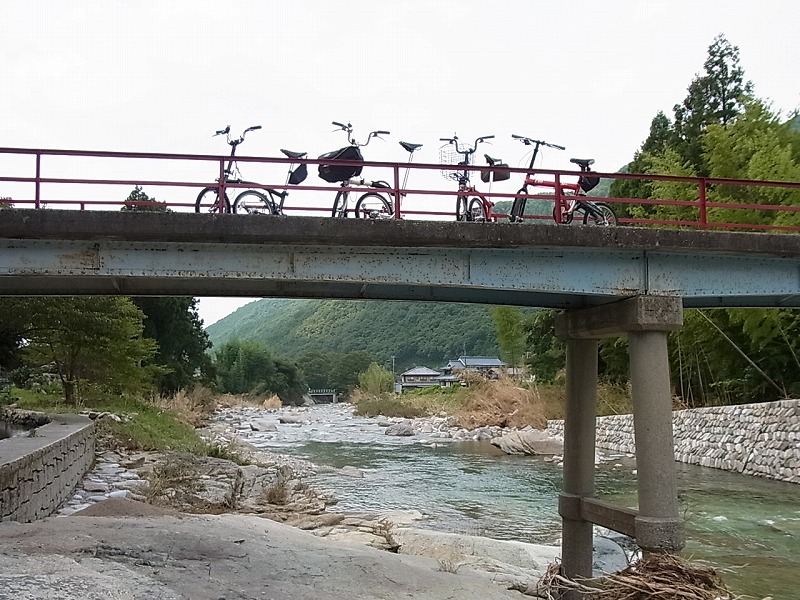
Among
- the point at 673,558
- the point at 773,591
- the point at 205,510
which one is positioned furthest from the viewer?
the point at 205,510

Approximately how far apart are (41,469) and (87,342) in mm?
11094

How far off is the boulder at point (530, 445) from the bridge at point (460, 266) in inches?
813

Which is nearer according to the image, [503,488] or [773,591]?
[773,591]

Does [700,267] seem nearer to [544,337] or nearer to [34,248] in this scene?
[34,248]

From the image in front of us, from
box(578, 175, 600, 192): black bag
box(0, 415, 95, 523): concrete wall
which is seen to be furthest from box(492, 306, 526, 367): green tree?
box(578, 175, 600, 192): black bag

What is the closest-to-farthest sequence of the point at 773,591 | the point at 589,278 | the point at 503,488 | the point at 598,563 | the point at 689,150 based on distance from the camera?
the point at 589,278, the point at 773,591, the point at 598,563, the point at 503,488, the point at 689,150

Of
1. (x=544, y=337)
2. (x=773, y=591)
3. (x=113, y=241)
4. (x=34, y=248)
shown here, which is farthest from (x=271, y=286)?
(x=544, y=337)

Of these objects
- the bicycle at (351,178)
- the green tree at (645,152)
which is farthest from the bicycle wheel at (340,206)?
the green tree at (645,152)

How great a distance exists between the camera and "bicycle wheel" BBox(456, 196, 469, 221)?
33.7ft

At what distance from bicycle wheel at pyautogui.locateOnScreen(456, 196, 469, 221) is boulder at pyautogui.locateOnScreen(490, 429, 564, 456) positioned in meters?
21.3

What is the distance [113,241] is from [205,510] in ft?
24.0

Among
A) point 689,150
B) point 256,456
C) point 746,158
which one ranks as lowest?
point 256,456

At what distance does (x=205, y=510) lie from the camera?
1405 cm

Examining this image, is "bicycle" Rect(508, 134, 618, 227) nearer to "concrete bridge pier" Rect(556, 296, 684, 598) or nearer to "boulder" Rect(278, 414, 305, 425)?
"concrete bridge pier" Rect(556, 296, 684, 598)
